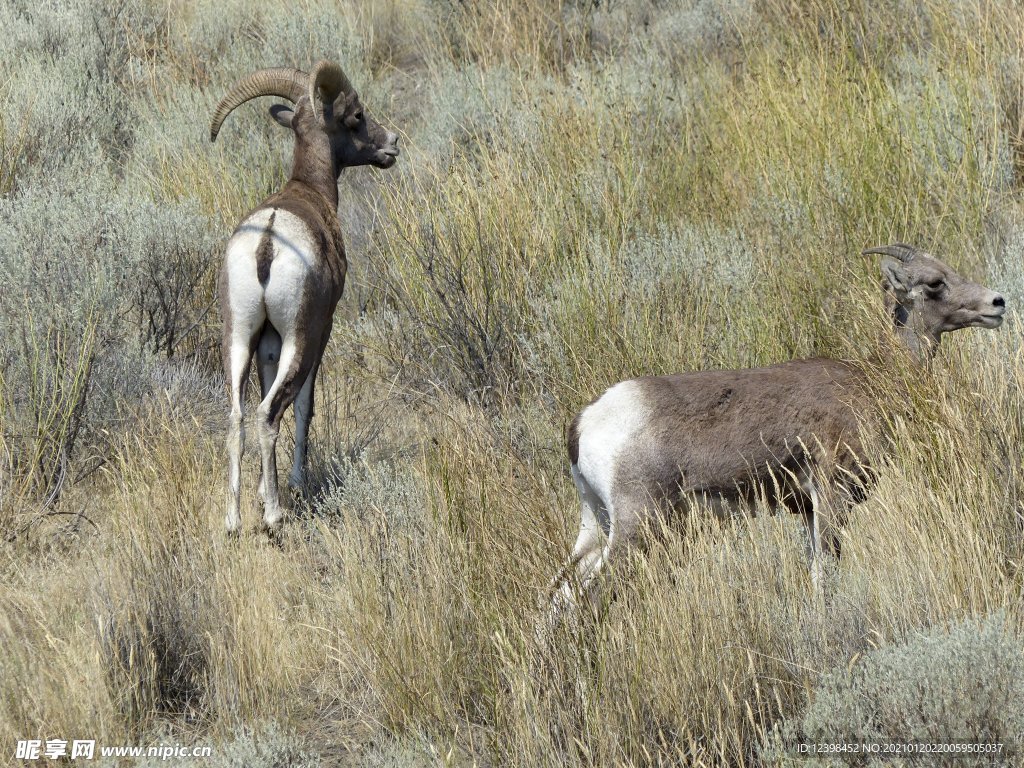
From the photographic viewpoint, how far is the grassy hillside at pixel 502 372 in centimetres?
378

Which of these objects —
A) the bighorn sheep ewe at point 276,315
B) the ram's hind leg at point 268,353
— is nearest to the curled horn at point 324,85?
the bighorn sheep ewe at point 276,315

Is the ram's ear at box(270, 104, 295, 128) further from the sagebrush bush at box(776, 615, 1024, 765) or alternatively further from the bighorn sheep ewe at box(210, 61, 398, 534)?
the sagebrush bush at box(776, 615, 1024, 765)

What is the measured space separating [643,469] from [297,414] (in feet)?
7.89

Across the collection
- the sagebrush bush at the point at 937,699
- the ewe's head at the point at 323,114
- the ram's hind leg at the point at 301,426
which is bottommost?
the ram's hind leg at the point at 301,426

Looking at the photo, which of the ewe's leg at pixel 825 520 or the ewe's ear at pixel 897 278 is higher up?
the ewe's ear at pixel 897 278

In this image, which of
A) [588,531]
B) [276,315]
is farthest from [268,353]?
[588,531]

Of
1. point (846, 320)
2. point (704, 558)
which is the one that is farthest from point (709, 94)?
point (704, 558)

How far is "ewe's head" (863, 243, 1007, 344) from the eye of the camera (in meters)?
5.30

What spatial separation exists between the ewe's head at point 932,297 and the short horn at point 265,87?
3.72m

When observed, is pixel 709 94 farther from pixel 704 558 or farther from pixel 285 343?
pixel 704 558

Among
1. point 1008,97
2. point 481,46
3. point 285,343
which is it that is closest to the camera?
point 285,343

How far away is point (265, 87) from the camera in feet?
23.5

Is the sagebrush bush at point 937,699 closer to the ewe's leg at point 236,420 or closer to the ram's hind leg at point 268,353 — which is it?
the ewe's leg at point 236,420

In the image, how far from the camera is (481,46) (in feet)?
37.0
